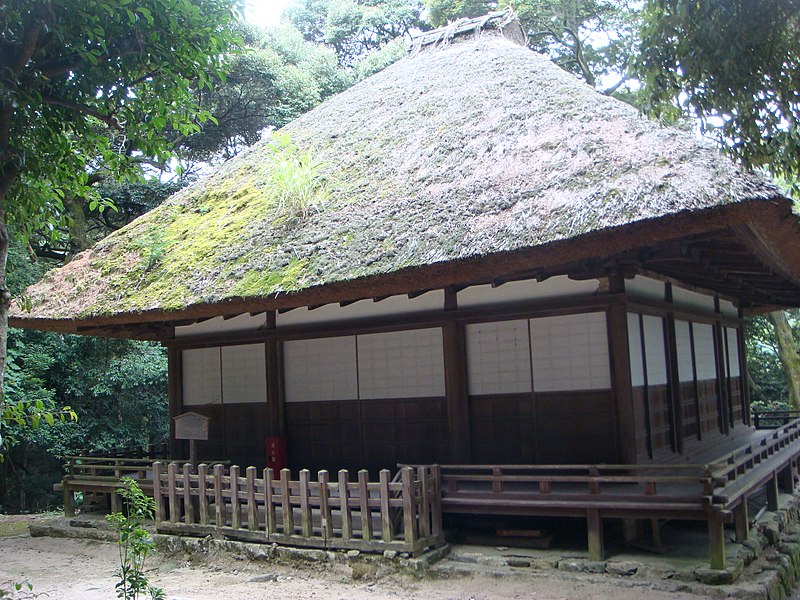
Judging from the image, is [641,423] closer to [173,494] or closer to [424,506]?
[424,506]

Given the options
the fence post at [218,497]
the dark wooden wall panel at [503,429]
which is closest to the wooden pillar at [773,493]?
the dark wooden wall panel at [503,429]

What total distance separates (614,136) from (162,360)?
1107cm

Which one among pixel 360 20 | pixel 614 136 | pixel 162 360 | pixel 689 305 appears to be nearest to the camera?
pixel 614 136

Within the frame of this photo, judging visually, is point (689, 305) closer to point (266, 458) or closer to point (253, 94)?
point (266, 458)

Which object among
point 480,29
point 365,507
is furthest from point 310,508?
point 480,29

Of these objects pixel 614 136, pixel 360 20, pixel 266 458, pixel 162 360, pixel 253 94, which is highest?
pixel 360 20

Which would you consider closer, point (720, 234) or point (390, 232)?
point (720, 234)

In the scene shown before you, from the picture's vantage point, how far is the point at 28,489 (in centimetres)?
1559

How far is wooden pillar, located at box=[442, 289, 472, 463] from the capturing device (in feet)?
24.5

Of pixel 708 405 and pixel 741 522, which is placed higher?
pixel 708 405

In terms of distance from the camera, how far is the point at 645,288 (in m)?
7.70

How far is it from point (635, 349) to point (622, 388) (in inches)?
25.1

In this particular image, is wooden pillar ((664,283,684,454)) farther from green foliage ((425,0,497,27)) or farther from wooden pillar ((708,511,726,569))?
green foliage ((425,0,497,27))

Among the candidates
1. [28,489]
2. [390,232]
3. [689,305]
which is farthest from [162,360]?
[689,305]
